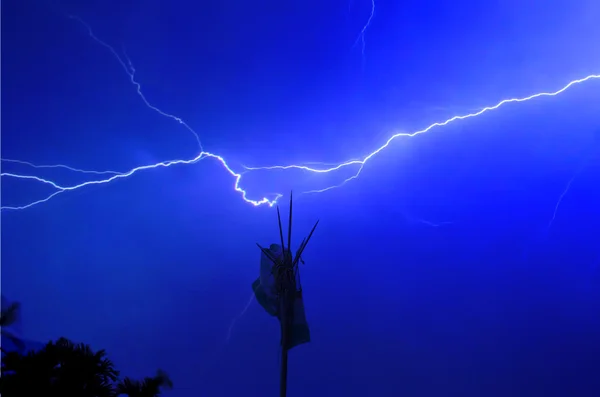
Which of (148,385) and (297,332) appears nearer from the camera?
(148,385)

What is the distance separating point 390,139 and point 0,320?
23.7 feet

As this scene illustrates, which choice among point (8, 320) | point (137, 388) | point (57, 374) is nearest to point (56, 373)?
point (57, 374)

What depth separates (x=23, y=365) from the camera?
291cm

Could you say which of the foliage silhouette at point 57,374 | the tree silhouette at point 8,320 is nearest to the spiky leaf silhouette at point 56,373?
the foliage silhouette at point 57,374

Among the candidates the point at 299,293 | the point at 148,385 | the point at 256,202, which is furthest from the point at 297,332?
the point at 256,202

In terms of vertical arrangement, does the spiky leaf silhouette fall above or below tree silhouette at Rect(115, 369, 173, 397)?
above

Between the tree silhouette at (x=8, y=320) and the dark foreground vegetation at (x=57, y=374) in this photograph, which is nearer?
the dark foreground vegetation at (x=57, y=374)

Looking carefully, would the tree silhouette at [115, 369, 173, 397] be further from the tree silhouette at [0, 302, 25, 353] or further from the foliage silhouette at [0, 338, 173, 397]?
the tree silhouette at [0, 302, 25, 353]

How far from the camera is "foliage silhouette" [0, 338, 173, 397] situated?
285cm

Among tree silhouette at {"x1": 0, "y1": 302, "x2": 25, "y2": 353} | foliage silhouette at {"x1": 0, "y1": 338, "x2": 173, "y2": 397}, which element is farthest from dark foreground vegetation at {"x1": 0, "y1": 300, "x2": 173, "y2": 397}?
tree silhouette at {"x1": 0, "y1": 302, "x2": 25, "y2": 353}

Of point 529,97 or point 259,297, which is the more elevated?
point 529,97

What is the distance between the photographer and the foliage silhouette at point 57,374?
2.85 m

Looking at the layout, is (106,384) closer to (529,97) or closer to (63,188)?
(63,188)

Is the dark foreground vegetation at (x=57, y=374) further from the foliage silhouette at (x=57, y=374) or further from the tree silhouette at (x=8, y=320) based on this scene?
the tree silhouette at (x=8, y=320)
